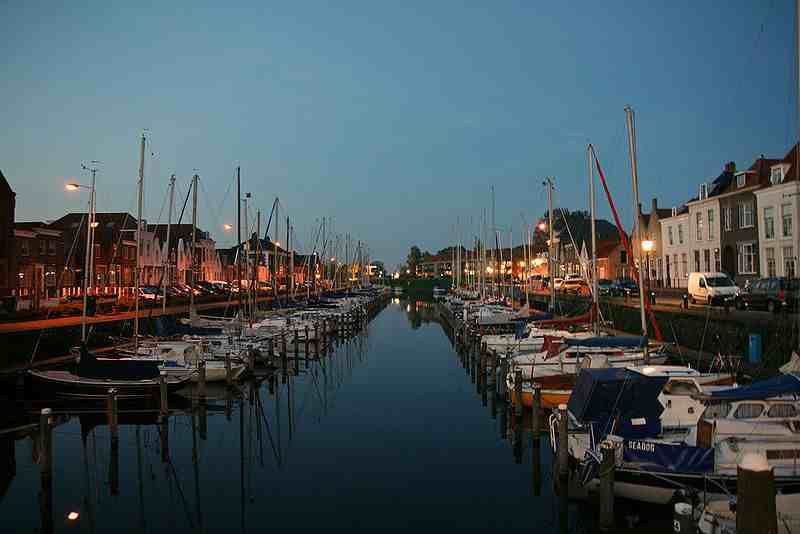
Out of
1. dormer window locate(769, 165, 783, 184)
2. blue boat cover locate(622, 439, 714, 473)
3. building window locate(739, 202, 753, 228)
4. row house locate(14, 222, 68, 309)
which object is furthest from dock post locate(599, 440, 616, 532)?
row house locate(14, 222, 68, 309)

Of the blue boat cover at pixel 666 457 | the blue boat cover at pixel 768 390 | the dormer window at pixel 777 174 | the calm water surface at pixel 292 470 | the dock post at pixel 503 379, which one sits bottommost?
the calm water surface at pixel 292 470

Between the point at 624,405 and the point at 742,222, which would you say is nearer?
the point at 624,405

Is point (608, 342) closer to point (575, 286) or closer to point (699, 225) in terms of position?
point (699, 225)

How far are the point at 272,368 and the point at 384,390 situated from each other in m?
6.91

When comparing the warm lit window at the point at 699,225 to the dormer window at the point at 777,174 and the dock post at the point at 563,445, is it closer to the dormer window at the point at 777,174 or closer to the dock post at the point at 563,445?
the dormer window at the point at 777,174

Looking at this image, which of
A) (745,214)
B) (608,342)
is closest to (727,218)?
(745,214)

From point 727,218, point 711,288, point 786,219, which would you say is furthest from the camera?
point 727,218

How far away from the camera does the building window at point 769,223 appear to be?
50.8 meters

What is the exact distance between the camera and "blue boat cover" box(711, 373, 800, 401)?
1459 cm

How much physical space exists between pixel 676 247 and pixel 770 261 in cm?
1871

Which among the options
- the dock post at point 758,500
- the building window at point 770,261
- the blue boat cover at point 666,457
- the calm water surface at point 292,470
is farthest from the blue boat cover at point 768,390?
the building window at point 770,261

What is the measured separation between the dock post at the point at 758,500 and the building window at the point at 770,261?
48106 millimetres

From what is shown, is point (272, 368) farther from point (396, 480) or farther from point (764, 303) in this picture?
point (764, 303)

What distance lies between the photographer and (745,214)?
55.4 meters
